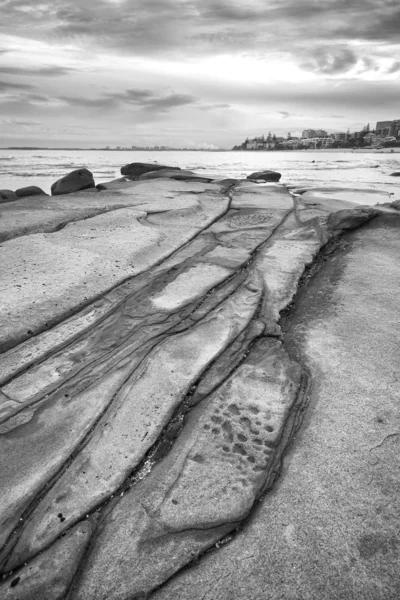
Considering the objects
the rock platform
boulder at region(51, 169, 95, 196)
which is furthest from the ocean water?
the rock platform

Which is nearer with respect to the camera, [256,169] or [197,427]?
[197,427]

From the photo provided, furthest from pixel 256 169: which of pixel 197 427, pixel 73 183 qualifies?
pixel 197 427

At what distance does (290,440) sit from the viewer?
2260 mm

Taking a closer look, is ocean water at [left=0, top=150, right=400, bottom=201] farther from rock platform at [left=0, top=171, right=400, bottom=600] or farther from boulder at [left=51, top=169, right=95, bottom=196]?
rock platform at [left=0, top=171, right=400, bottom=600]

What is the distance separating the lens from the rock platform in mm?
1643

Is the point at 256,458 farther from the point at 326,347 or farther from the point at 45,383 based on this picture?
the point at 45,383

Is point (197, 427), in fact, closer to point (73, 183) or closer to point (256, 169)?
point (73, 183)

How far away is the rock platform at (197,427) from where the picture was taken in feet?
5.39

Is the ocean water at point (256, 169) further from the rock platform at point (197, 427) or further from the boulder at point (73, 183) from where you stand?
the rock platform at point (197, 427)

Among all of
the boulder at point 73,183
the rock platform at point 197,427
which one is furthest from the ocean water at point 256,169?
the rock platform at point 197,427

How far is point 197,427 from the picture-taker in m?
2.38

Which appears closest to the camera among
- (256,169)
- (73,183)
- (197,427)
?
(197,427)

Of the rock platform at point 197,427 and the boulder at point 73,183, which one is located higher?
the boulder at point 73,183

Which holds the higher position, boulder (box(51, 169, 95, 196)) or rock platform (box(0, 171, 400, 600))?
boulder (box(51, 169, 95, 196))
